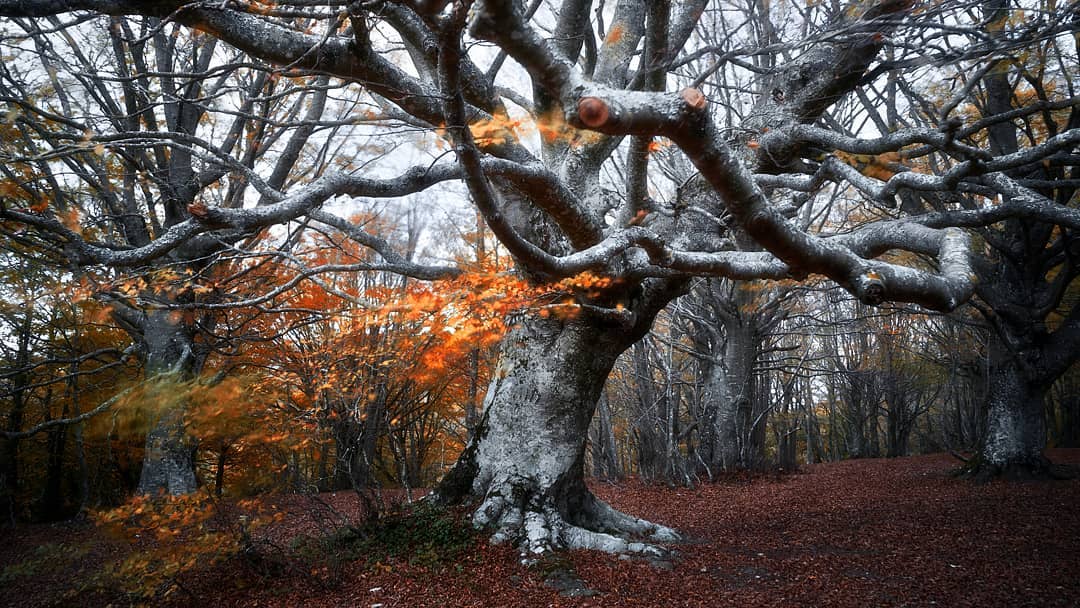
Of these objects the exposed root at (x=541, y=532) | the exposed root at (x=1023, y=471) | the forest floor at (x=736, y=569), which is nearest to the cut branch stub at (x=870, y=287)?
the forest floor at (x=736, y=569)

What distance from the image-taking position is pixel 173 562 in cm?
374

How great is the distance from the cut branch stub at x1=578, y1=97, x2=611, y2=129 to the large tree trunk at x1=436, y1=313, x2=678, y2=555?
270cm

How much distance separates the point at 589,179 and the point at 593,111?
3027 millimetres

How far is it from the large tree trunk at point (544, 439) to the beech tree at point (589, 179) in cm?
2

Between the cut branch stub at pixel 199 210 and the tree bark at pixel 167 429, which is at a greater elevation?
the cut branch stub at pixel 199 210

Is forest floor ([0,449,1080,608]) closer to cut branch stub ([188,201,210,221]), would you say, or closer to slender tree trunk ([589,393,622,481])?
cut branch stub ([188,201,210,221])

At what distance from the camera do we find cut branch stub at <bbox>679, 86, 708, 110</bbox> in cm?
225

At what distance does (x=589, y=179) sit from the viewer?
5090 millimetres

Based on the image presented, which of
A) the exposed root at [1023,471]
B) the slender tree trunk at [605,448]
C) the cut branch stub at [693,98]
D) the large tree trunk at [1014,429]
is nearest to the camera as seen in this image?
the cut branch stub at [693,98]

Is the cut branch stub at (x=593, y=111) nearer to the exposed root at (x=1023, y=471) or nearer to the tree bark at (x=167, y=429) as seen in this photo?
the tree bark at (x=167, y=429)

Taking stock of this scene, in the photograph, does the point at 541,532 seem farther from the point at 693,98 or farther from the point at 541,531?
the point at 693,98

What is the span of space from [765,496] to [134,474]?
10.9 meters

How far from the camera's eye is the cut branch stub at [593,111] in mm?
2096

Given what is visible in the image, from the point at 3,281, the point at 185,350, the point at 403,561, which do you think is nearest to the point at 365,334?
the point at 185,350
